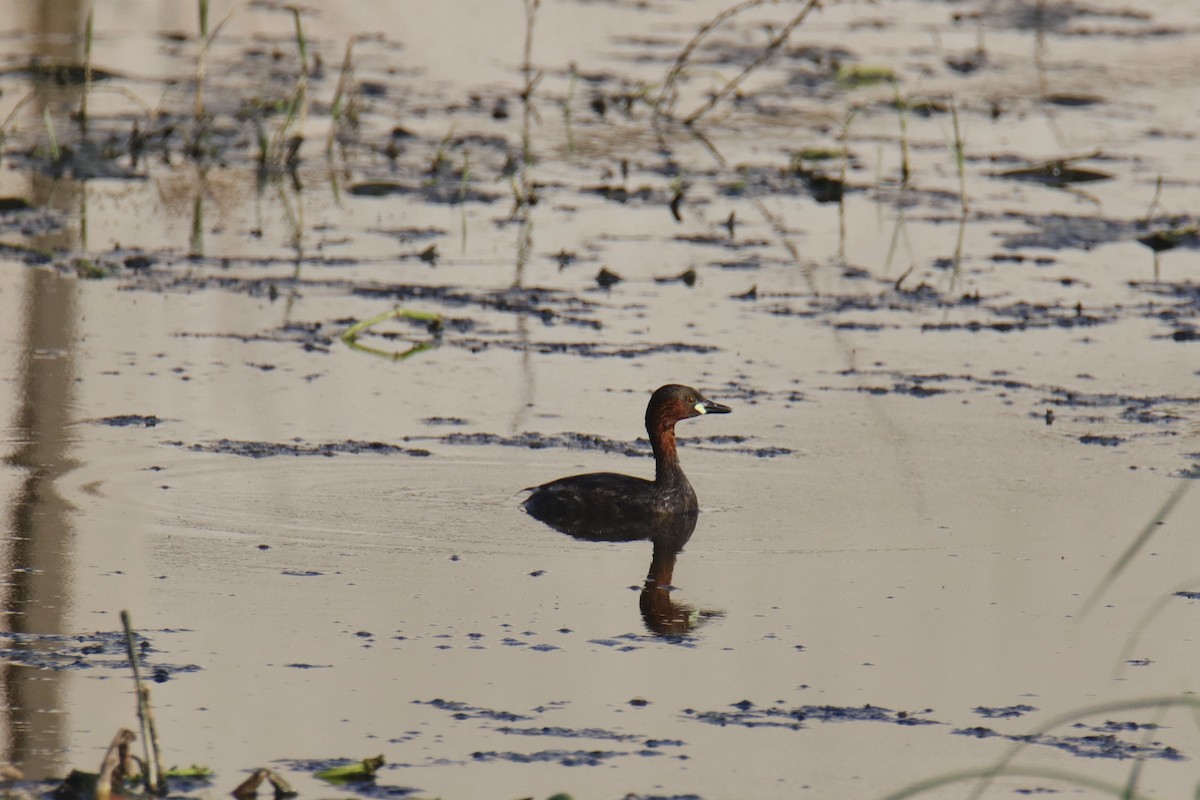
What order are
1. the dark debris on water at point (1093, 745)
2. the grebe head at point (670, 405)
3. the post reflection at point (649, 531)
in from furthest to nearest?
the grebe head at point (670, 405) → the post reflection at point (649, 531) → the dark debris on water at point (1093, 745)

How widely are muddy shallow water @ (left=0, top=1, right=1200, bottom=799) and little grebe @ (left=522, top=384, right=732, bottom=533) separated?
13 cm

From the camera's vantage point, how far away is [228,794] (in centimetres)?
513

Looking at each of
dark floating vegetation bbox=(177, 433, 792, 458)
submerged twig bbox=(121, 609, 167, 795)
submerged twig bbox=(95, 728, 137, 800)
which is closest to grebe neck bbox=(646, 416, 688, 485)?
dark floating vegetation bbox=(177, 433, 792, 458)

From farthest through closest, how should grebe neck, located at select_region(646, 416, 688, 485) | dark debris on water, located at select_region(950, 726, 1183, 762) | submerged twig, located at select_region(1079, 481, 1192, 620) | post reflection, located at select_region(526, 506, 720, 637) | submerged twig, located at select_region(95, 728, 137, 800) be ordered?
grebe neck, located at select_region(646, 416, 688, 485)
post reflection, located at select_region(526, 506, 720, 637)
dark debris on water, located at select_region(950, 726, 1183, 762)
submerged twig, located at select_region(95, 728, 137, 800)
submerged twig, located at select_region(1079, 481, 1192, 620)

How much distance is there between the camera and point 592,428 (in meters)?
9.48

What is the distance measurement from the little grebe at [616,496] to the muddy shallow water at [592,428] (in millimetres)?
126

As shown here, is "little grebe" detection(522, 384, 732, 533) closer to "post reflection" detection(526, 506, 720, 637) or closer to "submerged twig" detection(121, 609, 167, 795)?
"post reflection" detection(526, 506, 720, 637)

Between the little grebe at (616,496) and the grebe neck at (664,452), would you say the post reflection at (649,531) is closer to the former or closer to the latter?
the little grebe at (616,496)

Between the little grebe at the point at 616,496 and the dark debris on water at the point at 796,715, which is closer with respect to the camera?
the dark debris on water at the point at 796,715

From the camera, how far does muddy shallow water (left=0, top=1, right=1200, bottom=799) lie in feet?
19.4

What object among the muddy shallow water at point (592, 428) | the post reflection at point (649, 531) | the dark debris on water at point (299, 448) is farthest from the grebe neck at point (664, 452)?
the dark debris on water at point (299, 448)

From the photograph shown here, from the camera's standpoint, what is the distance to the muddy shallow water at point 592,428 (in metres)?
5.92

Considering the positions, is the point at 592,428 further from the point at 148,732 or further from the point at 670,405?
the point at 148,732

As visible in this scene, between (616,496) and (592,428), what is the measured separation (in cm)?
133
